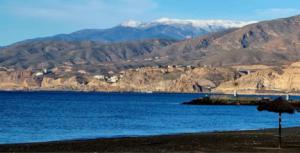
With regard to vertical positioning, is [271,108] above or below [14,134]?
above

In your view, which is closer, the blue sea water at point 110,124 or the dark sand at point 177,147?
the dark sand at point 177,147

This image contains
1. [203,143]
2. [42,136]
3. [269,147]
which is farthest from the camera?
[42,136]

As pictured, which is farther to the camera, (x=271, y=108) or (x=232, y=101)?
(x=232, y=101)

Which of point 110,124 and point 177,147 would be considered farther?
point 110,124

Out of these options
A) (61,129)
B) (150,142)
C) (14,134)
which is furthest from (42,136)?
(150,142)

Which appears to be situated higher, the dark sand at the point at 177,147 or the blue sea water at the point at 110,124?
the dark sand at the point at 177,147

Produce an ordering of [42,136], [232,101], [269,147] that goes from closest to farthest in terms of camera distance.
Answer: [269,147], [42,136], [232,101]

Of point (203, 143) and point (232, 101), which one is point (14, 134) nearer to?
point (203, 143)

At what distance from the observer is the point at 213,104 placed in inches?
7352

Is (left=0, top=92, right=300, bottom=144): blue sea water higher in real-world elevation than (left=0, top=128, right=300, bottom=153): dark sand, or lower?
lower

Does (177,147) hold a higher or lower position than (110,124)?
higher

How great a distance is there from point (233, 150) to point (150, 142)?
26.8 feet

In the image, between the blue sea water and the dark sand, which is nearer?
the dark sand

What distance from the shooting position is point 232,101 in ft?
612
